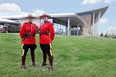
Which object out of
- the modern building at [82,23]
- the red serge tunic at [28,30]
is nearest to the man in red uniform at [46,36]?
the red serge tunic at [28,30]

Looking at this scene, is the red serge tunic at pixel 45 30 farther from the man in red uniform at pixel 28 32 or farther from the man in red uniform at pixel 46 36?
the man in red uniform at pixel 28 32

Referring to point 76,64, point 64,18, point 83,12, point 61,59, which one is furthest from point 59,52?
point 83,12

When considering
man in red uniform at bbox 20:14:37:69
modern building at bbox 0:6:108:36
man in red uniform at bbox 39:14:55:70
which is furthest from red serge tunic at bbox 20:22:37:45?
modern building at bbox 0:6:108:36

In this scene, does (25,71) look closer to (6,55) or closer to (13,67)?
(13,67)

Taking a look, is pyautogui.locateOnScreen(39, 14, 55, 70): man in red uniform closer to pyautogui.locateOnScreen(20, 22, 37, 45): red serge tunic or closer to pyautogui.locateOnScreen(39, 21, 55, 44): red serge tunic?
pyautogui.locateOnScreen(39, 21, 55, 44): red serge tunic

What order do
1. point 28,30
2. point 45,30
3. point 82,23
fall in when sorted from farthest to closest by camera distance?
point 82,23, point 28,30, point 45,30

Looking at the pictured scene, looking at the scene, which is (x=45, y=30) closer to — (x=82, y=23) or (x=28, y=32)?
(x=28, y=32)

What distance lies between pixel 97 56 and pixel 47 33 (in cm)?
422

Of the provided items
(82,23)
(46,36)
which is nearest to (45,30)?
(46,36)

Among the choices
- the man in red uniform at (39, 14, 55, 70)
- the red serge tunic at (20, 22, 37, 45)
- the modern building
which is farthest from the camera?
the modern building

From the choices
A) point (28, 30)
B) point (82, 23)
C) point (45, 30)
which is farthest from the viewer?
point (82, 23)

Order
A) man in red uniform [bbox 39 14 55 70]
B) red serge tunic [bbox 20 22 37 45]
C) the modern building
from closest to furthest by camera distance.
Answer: man in red uniform [bbox 39 14 55 70]
red serge tunic [bbox 20 22 37 45]
the modern building

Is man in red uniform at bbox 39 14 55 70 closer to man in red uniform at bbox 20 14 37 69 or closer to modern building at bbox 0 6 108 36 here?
man in red uniform at bbox 20 14 37 69

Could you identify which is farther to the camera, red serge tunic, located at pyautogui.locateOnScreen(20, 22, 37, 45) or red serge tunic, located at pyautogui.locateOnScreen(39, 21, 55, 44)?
red serge tunic, located at pyautogui.locateOnScreen(20, 22, 37, 45)
